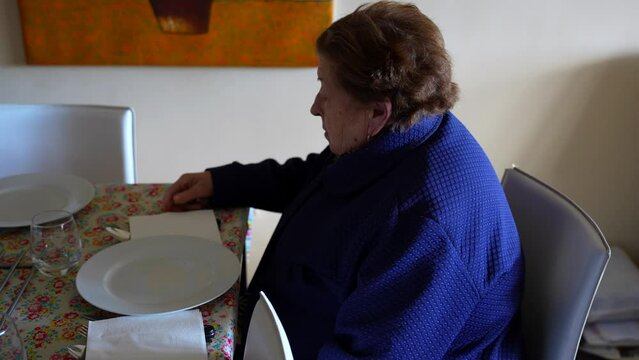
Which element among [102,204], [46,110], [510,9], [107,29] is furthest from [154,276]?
[510,9]

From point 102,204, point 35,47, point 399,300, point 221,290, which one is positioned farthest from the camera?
point 35,47

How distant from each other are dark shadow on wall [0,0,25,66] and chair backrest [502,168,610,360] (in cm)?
162

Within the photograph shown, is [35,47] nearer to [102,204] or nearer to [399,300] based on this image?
[102,204]

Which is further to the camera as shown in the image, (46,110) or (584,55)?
(584,55)

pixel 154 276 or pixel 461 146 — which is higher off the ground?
pixel 461 146

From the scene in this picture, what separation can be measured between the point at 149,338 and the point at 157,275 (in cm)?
19

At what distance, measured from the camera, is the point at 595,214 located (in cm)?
228

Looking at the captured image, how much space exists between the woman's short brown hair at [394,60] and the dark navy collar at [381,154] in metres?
0.02

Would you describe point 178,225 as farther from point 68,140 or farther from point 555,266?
point 555,266

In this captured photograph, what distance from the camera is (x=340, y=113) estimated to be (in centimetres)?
103

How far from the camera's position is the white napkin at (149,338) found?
0.84 m

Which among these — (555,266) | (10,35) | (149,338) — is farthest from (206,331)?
(10,35)

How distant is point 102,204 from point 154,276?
0.35 metres

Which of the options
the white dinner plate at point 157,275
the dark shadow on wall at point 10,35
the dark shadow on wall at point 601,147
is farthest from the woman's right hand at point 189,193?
the dark shadow on wall at point 601,147
